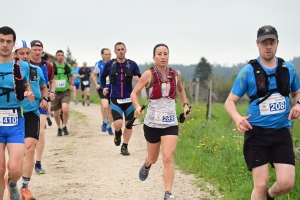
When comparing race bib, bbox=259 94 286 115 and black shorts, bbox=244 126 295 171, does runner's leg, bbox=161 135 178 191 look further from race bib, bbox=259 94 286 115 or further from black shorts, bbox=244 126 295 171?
race bib, bbox=259 94 286 115

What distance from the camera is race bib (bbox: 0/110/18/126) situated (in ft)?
18.3

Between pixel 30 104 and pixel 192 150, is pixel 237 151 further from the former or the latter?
pixel 30 104

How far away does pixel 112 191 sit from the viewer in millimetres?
7387

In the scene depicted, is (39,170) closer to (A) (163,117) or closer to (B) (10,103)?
(A) (163,117)

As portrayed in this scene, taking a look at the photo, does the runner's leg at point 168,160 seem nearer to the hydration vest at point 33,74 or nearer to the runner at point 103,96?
the hydration vest at point 33,74

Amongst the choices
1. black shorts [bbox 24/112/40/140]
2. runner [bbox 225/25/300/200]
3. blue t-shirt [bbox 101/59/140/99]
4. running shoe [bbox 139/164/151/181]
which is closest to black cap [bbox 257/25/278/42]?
runner [bbox 225/25/300/200]

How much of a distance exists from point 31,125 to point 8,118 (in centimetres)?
131

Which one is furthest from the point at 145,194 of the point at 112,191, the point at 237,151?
the point at 237,151

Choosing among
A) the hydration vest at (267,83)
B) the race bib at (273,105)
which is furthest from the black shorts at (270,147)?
the hydration vest at (267,83)

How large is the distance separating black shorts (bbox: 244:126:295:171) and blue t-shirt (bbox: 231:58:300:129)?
0.25 ft

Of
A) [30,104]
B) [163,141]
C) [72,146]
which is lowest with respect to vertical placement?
[72,146]

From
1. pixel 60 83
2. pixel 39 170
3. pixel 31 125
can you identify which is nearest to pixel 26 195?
pixel 31 125

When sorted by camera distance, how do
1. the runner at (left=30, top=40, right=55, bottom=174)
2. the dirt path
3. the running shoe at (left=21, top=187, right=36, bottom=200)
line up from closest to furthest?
the running shoe at (left=21, top=187, right=36, bottom=200) → the dirt path → the runner at (left=30, top=40, right=55, bottom=174)

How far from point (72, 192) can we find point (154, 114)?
69.5 inches
